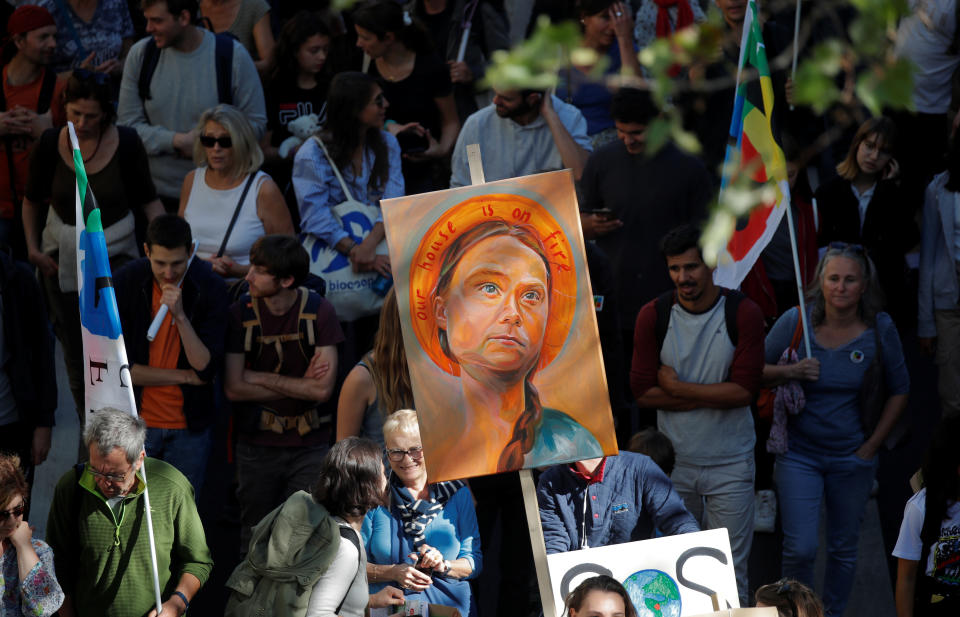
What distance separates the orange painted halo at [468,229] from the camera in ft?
17.9

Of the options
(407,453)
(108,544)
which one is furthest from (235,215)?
(108,544)

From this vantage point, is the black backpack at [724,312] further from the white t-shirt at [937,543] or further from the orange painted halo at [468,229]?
the orange painted halo at [468,229]

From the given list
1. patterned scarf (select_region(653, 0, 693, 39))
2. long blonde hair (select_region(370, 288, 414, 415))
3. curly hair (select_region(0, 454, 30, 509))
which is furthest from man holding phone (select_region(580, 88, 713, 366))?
curly hair (select_region(0, 454, 30, 509))

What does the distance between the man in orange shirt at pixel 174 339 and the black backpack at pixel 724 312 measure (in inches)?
91.6

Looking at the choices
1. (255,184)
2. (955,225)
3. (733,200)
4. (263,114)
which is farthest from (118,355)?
(955,225)

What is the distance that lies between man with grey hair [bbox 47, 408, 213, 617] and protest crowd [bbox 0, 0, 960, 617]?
0.05 ft

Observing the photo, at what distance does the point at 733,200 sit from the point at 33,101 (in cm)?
742

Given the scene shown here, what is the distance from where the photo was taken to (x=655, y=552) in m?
5.45

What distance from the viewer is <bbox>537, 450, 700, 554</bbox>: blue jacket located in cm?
588

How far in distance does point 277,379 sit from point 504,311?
1978 mm

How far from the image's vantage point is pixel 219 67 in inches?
340

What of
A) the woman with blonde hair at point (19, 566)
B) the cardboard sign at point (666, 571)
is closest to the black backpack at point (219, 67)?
the woman with blonde hair at point (19, 566)

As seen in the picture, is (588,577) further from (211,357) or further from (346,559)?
(211,357)

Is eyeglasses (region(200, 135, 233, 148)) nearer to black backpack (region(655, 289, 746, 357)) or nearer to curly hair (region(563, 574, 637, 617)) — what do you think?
black backpack (region(655, 289, 746, 357))
